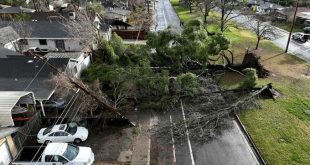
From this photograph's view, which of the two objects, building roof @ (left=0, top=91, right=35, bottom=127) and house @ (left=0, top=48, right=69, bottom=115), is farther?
house @ (left=0, top=48, right=69, bottom=115)

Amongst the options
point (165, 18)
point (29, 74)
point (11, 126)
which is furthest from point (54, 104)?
point (165, 18)

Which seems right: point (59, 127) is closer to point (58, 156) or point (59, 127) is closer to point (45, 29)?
point (58, 156)

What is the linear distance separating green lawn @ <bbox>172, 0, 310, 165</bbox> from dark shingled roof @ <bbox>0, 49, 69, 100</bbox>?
15.6 metres

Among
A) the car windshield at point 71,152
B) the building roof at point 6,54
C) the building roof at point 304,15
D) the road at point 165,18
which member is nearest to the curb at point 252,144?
the car windshield at point 71,152

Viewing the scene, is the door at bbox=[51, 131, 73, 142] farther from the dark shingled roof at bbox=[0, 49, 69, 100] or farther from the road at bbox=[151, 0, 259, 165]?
the road at bbox=[151, 0, 259, 165]

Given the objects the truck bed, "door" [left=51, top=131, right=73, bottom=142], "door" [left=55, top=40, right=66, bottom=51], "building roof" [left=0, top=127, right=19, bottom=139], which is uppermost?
"door" [left=55, top=40, right=66, bottom=51]

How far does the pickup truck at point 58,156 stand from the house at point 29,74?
4675 mm

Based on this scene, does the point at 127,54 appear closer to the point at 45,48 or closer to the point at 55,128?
the point at 55,128

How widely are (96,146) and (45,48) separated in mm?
21996

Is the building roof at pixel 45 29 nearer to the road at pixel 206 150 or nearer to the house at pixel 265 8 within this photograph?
the road at pixel 206 150

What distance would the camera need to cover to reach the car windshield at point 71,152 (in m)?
17.2

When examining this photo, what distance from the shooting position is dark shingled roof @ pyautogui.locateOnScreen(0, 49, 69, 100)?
2288cm

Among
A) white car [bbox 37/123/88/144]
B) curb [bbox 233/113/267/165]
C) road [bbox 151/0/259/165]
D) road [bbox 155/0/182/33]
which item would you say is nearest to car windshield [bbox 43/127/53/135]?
white car [bbox 37/123/88/144]

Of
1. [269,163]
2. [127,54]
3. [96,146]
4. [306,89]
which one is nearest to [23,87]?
[96,146]
